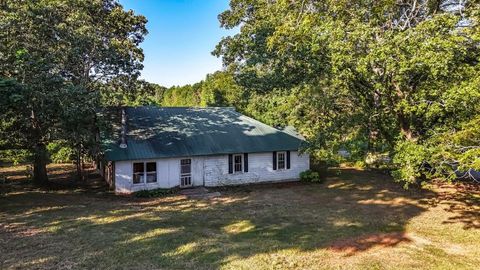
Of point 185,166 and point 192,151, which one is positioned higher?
point 192,151

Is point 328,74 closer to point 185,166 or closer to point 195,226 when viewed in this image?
point 185,166

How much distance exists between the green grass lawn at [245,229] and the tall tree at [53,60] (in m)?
3.86

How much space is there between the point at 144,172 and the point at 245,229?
9359 millimetres

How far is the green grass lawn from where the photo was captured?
1053cm

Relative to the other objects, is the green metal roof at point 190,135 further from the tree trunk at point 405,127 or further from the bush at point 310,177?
the tree trunk at point 405,127

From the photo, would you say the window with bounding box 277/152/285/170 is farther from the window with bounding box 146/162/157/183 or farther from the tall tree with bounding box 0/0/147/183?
the tall tree with bounding box 0/0/147/183

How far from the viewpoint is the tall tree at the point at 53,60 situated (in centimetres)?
1597

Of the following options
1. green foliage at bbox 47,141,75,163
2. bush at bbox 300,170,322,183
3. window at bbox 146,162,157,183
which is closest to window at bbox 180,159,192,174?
window at bbox 146,162,157,183

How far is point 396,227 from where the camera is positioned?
1440 centimetres

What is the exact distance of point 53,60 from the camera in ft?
61.8

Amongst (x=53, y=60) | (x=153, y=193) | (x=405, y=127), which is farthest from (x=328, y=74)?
(x=53, y=60)

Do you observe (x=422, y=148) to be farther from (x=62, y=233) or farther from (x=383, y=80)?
(x=62, y=233)

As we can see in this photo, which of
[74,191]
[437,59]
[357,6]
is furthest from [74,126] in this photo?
[437,59]

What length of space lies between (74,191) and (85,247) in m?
10.9
